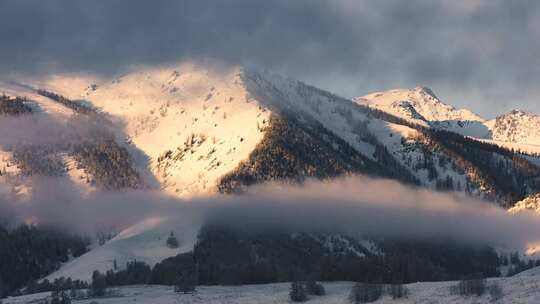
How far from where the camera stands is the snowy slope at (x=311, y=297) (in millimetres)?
92625

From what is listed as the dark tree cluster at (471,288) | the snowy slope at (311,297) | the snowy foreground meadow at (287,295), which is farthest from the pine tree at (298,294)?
the dark tree cluster at (471,288)

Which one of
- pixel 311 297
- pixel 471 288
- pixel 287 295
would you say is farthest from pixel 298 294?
pixel 471 288

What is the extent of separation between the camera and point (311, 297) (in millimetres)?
108312

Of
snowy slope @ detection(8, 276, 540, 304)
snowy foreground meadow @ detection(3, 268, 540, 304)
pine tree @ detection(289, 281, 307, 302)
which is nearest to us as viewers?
snowy slope @ detection(8, 276, 540, 304)

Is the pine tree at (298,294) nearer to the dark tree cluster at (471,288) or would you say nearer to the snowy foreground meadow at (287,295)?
the snowy foreground meadow at (287,295)

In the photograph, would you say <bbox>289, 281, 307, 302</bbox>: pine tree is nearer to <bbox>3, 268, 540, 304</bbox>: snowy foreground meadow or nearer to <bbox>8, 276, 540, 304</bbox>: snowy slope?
<bbox>3, 268, 540, 304</bbox>: snowy foreground meadow

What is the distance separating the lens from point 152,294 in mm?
120750

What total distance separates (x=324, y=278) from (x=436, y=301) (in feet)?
220

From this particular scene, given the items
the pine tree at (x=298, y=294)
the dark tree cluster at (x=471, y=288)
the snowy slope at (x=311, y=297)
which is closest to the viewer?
the snowy slope at (x=311, y=297)

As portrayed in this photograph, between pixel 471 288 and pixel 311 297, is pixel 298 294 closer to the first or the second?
pixel 311 297

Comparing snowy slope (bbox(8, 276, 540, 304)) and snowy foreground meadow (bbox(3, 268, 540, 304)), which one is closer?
snowy slope (bbox(8, 276, 540, 304))

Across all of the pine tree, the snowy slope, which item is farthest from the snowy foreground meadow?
the pine tree

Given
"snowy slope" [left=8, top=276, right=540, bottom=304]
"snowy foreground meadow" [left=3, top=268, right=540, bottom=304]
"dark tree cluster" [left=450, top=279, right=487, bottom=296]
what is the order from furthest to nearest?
"dark tree cluster" [left=450, top=279, right=487, bottom=296] < "snowy foreground meadow" [left=3, top=268, right=540, bottom=304] < "snowy slope" [left=8, top=276, right=540, bottom=304]

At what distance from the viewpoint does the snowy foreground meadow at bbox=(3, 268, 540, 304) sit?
92750mm
